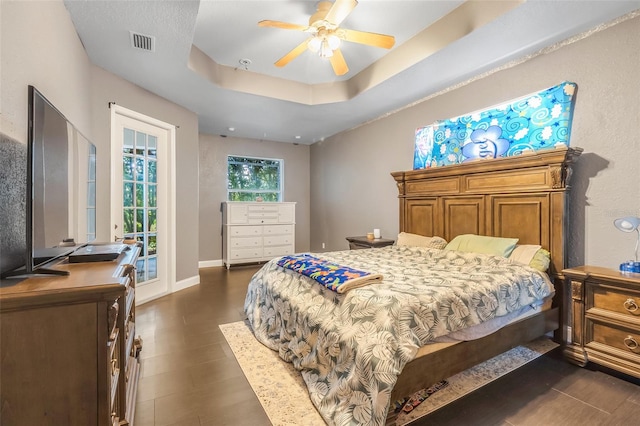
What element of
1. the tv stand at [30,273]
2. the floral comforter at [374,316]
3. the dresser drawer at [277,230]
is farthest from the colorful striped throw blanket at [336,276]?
the dresser drawer at [277,230]

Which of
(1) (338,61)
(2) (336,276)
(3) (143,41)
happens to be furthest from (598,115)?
(3) (143,41)

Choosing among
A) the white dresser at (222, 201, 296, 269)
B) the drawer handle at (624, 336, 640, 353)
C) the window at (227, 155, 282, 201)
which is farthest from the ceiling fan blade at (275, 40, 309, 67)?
the window at (227, 155, 282, 201)

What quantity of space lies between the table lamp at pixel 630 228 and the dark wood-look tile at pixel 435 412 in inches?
31.2

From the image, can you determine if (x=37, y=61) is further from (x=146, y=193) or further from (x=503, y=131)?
(x=503, y=131)

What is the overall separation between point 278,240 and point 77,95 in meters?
4.26

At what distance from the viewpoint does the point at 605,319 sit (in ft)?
7.02

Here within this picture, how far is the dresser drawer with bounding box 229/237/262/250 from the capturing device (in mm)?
5770

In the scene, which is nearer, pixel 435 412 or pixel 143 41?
pixel 435 412

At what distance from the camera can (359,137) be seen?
17.3 feet

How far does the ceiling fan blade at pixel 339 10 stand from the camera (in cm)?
204

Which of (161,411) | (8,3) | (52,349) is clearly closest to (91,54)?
(8,3)

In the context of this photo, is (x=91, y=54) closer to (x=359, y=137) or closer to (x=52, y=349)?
(x=52, y=349)

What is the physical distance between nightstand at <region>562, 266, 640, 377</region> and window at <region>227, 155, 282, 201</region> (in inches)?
218

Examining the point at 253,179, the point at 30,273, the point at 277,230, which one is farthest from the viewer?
the point at 253,179
